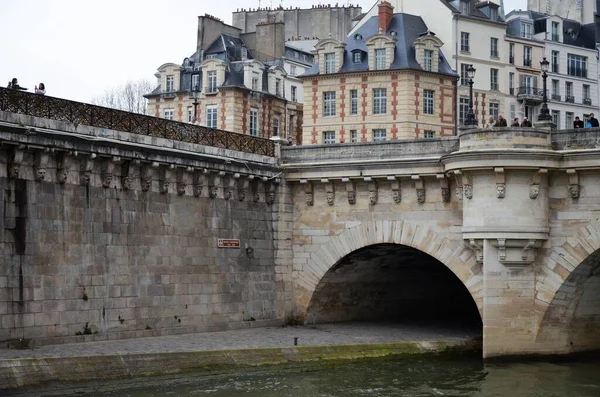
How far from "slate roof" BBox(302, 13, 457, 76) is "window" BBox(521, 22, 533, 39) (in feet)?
23.7

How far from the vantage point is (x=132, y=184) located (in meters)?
27.5

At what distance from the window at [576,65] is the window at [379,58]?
13.5 meters

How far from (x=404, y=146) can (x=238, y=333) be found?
6.97 meters

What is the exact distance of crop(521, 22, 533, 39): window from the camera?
184ft

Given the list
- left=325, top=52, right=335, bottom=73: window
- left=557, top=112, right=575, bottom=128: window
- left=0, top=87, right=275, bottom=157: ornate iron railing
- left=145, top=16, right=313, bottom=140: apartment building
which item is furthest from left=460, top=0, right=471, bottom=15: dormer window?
left=0, top=87, right=275, bottom=157: ornate iron railing

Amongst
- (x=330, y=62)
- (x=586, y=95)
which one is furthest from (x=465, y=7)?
(x=586, y=95)

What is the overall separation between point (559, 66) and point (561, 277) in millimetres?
30729

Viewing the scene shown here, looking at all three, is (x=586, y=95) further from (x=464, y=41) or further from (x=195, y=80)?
(x=195, y=80)

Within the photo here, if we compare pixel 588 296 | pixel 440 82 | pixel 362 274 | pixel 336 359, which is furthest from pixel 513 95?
pixel 336 359

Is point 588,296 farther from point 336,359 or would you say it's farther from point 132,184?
point 132,184

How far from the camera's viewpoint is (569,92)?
2239 inches

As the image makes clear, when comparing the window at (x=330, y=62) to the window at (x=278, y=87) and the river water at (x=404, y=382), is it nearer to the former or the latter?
the window at (x=278, y=87)

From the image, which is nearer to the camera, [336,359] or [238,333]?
[336,359]

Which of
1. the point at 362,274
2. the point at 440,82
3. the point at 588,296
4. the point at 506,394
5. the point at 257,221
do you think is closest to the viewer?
the point at 506,394
